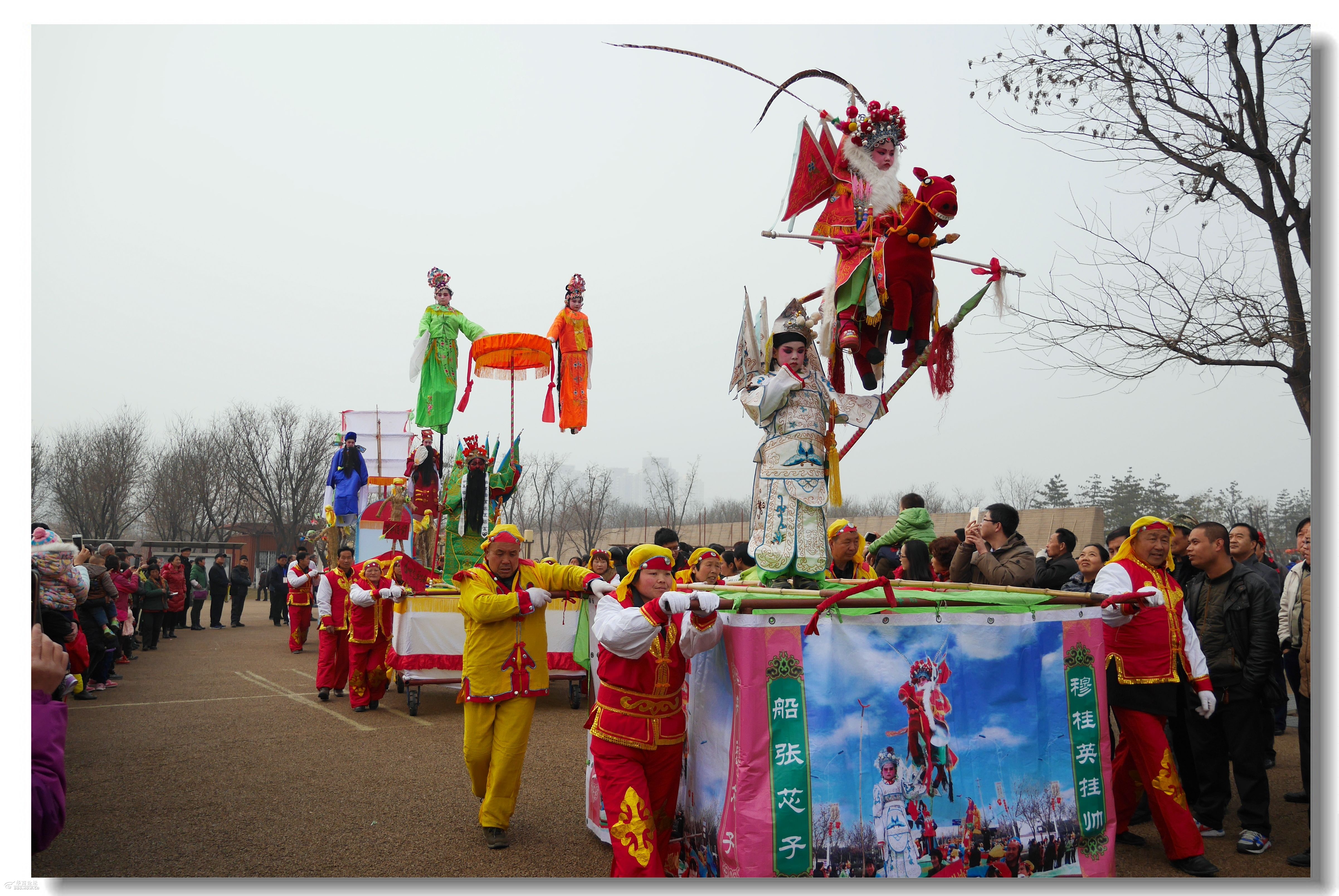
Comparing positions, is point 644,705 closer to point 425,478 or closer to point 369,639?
point 369,639

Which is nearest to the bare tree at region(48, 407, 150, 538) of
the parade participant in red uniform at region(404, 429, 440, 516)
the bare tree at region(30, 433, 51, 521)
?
the bare tree at region(30, 433, 51, 521)

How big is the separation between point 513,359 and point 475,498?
1.68 metres

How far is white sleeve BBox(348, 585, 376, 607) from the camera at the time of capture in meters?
8.42

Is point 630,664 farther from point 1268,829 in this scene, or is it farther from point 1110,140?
point 1110,140

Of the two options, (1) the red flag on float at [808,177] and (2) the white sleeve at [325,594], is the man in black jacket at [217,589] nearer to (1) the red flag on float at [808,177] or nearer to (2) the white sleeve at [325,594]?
(2) the white sleeve at [325,594]

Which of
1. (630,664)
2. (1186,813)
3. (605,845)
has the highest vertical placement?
(630,664)

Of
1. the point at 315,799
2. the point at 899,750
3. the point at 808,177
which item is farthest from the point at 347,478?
the point at 899,750

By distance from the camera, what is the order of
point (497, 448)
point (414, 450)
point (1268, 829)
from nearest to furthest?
1. point (1268, 829)
2. point (497, 448)
3. point (414, 450)

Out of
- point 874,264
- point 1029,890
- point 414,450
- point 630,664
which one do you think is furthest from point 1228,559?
point 414,450

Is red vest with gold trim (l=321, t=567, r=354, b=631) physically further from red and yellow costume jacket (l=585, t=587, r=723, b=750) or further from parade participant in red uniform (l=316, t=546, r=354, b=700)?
red and yellow costume jacket (l=585, t=587, r=723, b=750)

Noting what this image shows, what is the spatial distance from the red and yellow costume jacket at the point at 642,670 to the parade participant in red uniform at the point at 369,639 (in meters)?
5.27

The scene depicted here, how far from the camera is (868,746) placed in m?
3.62

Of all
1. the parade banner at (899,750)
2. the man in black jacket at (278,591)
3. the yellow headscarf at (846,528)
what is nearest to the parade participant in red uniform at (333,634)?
the yellow headscarf at (846,528)

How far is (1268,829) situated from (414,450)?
31.1 feet
